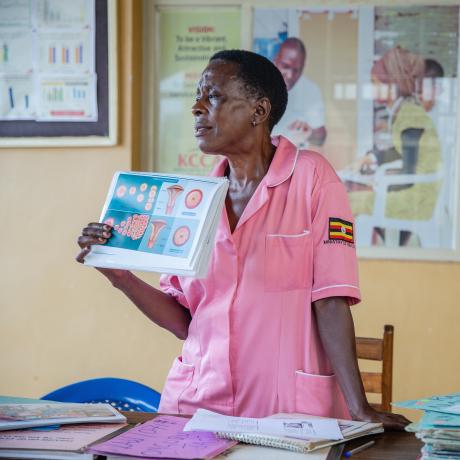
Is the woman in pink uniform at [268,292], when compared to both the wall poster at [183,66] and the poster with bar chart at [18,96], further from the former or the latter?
the poster with bar chart at [18,96]

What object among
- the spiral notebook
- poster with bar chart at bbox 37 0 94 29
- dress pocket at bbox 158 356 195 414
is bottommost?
dress pocket at bbox 158 356 195 414

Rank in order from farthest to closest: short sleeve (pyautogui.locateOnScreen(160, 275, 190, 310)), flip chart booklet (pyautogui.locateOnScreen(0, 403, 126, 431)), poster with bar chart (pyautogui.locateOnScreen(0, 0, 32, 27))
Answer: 1. poster with bar chart (pyautogui.locateOnScreen(0, 0, 32, 27))
2. short sleeve (pyautogui.locateOnScreen(160, 275, 190, 310))
3. flip chart booklet (pyautogui.locateOnScreen(0, 403, 126, 431))

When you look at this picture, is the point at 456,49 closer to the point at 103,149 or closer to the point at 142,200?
the point at 103,149

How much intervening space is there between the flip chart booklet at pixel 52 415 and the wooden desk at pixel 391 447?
A: 523 millimetres

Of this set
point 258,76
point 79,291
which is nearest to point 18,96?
point 79,291

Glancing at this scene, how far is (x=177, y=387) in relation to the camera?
2148 millimetres

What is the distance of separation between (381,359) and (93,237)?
3.62 feet

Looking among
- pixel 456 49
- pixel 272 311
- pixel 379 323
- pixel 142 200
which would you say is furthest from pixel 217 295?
pixel 456 49

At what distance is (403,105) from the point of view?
12.6ft

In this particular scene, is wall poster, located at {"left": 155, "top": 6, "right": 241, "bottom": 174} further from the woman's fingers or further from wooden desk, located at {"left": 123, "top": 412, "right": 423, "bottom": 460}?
wooden desk, located at {"left": 123, "top": 412, "right": 423, "bottom": 460}

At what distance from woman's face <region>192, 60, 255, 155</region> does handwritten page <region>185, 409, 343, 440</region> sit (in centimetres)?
74

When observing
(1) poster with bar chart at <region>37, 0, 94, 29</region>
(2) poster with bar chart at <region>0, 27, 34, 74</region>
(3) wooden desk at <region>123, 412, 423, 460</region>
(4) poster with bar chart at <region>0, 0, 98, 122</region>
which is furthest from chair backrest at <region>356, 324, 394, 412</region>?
(2) poster with bar chart at <region>0, 27, 34, 74</region>

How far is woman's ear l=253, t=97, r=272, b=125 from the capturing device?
2211mm

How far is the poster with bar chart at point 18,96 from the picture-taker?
13.0ft
